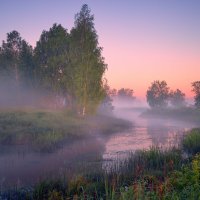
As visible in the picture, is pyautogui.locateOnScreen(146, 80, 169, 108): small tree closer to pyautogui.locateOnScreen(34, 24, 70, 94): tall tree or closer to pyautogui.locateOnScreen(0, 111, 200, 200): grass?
pyautogui.locateOnScreen(34, 24, 70, 94): tall tree

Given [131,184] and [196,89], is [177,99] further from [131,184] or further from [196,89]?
[131,184]

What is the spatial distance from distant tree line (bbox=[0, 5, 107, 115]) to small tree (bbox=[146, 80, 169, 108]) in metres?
66.1

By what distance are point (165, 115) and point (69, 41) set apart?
6110 centimetres

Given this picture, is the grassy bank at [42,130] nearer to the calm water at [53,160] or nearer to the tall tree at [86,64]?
the calm water at [53,160]

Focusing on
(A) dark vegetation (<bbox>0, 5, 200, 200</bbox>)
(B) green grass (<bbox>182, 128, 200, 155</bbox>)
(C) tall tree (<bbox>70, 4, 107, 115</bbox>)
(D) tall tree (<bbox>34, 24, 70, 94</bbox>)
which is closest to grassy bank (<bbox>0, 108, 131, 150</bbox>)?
Result: (A) dark vegetation (<bbox>0, 5, 200, 200</bbox>)

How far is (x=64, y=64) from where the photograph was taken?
58.8 metres

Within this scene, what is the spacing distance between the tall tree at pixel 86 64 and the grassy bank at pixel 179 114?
121 feet

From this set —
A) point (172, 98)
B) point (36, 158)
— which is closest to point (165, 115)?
point (172, 98)

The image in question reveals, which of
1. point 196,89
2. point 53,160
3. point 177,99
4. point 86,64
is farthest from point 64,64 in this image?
point 177,99

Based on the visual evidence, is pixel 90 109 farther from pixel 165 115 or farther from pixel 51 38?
pixel 165 115

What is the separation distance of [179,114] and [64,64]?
53750mm

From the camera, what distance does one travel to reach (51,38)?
59281mm

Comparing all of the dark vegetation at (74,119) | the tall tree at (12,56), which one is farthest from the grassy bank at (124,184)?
the tall tree at (12,56)

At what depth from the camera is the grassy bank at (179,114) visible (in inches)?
3409
